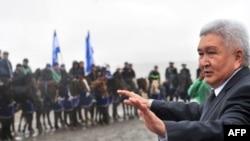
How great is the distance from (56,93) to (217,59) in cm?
1113

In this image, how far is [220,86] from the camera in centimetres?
223

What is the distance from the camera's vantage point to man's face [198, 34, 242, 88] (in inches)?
83.5

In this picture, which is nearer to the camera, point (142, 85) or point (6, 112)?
point (6, 112)

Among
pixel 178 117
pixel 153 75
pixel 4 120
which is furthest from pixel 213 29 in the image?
pixel 153 75

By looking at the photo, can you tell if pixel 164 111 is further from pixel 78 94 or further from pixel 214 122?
pixel 78 94

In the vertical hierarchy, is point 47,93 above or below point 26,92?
below

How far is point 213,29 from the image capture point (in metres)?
2.17

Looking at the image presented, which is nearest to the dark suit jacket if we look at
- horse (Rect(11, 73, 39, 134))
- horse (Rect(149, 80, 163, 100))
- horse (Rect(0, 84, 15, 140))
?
horse (Rect(0, 84, 15, 140))

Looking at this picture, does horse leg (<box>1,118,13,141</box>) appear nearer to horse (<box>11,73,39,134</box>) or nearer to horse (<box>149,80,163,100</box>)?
horse (<box>11,73,39,134</box>)

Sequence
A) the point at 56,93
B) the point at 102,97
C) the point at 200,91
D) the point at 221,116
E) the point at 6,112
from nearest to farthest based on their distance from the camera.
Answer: the point at 221,116
the point at 200,91
the point at 6,112
the point at 56,93
the point at 102,97

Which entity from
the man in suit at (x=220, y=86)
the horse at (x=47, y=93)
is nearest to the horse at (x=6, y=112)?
the horse at (x=47, y=93)


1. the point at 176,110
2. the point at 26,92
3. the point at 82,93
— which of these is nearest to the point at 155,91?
the point at 82,93

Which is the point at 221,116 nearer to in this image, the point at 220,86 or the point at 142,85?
the point at 220,86

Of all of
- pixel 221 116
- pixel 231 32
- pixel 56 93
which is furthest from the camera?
pixel 56 93
